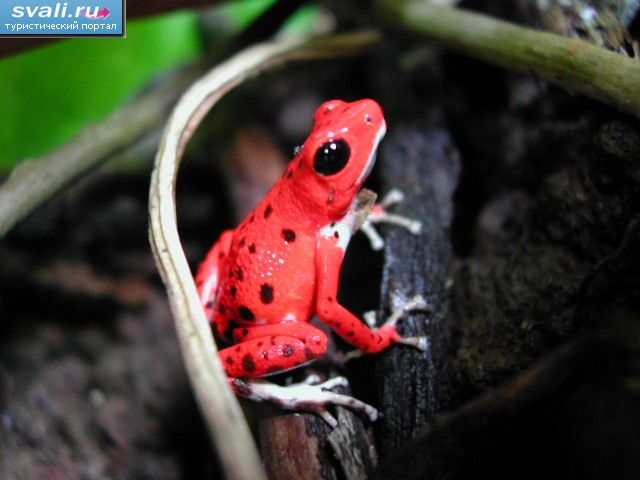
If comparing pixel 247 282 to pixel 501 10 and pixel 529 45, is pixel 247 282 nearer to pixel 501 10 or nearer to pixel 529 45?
pixel 529 45

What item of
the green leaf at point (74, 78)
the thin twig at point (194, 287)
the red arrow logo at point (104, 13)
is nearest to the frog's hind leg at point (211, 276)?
the thin twig at point (194, 287)

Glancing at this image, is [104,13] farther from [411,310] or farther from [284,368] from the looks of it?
[411,310]

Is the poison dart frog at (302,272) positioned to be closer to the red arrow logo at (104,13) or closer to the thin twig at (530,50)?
the thin twig at (530,50)

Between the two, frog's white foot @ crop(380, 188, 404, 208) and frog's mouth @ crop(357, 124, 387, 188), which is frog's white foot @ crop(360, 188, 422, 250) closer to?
frog's white foot @ crop(380, 188, 404, 208)

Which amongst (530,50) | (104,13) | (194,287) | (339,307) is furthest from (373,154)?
(104,13)

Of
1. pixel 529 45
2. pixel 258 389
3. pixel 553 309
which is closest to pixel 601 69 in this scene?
pixel 529 45

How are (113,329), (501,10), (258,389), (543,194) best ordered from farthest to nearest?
(113,329) < (501,10) < (543,194) < (258,389)
